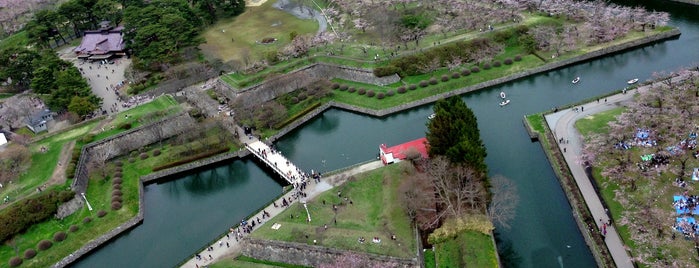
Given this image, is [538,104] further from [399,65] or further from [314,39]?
[314,39]

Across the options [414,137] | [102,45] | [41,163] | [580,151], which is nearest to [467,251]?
[580,151]

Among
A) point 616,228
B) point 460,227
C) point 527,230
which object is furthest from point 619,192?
point 460,227

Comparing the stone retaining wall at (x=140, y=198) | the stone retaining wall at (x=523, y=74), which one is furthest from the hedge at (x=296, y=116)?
the stone retaining wall at (x=140, y=198)

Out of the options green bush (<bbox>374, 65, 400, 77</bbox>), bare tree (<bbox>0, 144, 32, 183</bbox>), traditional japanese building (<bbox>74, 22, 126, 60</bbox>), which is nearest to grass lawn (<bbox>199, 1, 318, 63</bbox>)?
traditional japanese building (<bbox>74, 22, 126, 60</bbox>)

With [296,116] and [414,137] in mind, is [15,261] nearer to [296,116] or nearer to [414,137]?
[296,116]

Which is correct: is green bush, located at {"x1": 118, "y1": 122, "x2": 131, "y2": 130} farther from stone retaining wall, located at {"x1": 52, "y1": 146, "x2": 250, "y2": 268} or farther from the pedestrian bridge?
the pedestrian bridge
